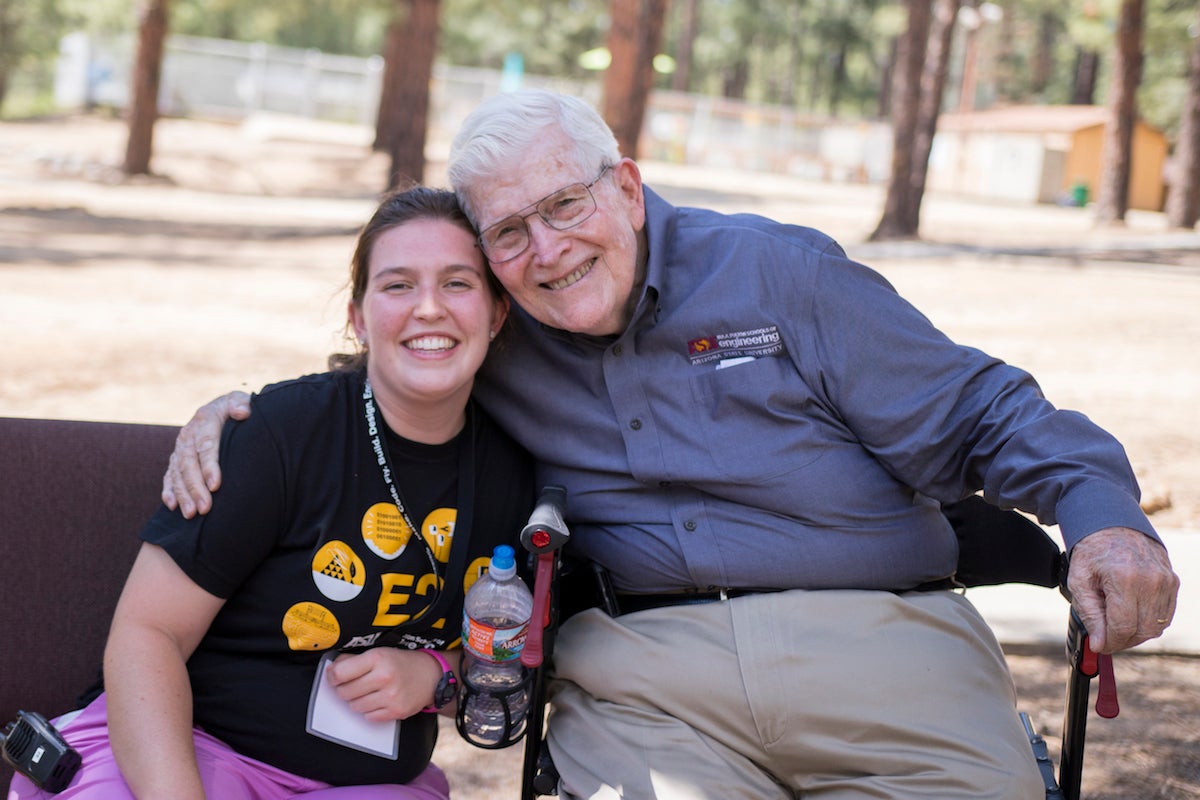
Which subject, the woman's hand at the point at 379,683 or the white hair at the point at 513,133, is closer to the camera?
the woman's hand at the point at 379,683

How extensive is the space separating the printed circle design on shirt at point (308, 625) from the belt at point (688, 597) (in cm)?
64

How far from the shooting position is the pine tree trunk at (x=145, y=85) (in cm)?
1909

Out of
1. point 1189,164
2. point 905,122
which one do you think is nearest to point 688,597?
point 905,122

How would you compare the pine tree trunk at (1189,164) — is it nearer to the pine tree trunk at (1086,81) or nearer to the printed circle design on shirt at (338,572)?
the printed circle design on shirt at (338,572)

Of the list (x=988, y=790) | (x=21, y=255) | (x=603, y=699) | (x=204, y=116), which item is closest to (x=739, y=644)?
(x=603, y=699)

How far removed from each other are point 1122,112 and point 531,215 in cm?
2225

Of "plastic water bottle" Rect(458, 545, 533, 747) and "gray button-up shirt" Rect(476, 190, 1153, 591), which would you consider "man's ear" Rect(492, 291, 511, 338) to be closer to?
"gray button-up shirt" Rect(476, 190, 1153, 591)

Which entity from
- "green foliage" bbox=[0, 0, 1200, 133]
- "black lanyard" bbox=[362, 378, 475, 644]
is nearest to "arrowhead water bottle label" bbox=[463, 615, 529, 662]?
"black lanyard" bbox=[362, 378, 475, 644]

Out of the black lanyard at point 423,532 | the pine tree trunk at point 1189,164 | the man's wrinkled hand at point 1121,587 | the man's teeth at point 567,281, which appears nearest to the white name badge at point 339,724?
the black lanyard at point 423,532

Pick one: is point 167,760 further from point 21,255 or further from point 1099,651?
Answer: point 21,255

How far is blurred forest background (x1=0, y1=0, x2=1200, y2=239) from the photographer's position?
16.9 m

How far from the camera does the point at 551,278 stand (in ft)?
8.48

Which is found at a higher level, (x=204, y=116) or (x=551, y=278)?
(x=204, y=116)

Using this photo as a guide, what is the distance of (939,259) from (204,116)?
83.3 feet
